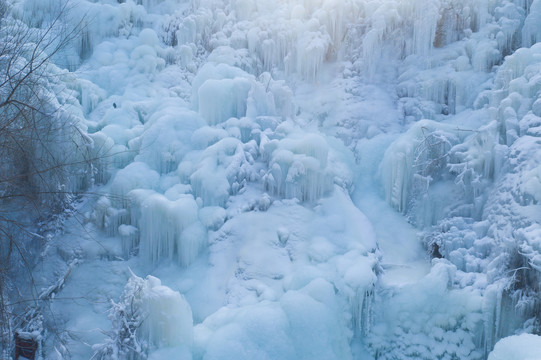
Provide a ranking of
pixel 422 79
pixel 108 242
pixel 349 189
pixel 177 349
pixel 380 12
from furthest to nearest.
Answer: pixel 380 12, pixel 422 79, pixel 349 189, pixel 108 242, pixel 177 349

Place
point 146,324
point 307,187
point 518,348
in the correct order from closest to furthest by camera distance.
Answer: point 518,348
point 146,324
point 307,187

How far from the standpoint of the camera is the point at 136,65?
10.5m

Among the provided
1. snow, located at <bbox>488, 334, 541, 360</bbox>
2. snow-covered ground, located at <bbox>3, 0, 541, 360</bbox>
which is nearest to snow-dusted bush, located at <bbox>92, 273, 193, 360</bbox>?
snow-covered ground, located at <bbox>3, 0, 541, 360</bbox>

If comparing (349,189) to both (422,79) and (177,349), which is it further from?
A: (177,349)

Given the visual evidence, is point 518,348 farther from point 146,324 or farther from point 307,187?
point 307,187

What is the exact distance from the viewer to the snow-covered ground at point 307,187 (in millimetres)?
5715

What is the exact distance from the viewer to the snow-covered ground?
18.7 feet

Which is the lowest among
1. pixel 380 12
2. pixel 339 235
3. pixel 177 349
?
pixel 177 349

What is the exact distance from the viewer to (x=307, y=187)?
7406 millimetres

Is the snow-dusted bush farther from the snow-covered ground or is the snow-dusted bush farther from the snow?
the snow

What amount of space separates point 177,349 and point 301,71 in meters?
7.13

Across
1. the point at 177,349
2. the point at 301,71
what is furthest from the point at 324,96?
the point at 177,349

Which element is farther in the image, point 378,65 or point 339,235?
point 378,65

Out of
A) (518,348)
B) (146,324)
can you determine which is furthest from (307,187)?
(518,348)
